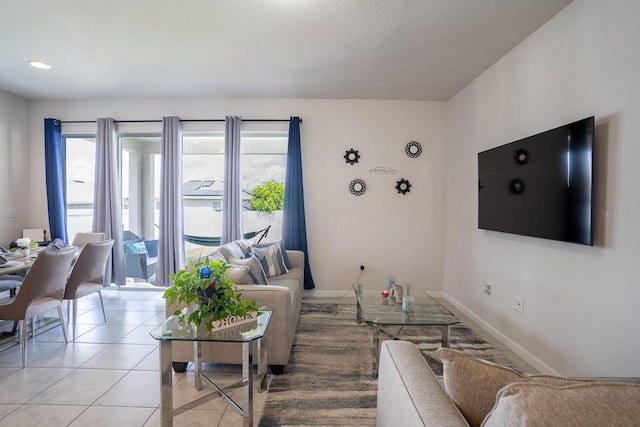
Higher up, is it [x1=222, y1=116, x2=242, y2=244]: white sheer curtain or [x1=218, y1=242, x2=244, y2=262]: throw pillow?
[x1=222, y1=116, x2=242, y2=244]: white sheer curtain

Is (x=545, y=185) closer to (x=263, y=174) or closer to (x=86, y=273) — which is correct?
(x=263, y=174)

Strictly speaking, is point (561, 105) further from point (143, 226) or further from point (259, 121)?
point (143, 226)

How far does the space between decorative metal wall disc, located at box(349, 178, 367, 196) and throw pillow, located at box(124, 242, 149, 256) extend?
131 inches

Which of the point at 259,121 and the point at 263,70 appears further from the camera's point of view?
the point at 259,121

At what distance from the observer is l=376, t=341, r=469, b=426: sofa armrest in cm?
78

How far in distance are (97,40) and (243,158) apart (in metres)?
2.07

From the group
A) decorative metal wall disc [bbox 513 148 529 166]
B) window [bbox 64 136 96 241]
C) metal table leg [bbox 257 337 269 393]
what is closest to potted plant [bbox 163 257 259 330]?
metal table leg [bbox 257 337 269 393]

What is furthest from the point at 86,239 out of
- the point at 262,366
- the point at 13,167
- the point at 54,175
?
the point at 262,366

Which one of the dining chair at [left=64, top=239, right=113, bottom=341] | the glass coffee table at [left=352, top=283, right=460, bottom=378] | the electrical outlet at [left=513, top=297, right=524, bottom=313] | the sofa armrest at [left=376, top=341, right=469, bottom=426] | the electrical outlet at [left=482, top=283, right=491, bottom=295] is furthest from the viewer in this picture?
the electrical outlet at [left=482, top=283, right=491, bottom=295]

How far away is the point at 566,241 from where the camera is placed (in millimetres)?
2104

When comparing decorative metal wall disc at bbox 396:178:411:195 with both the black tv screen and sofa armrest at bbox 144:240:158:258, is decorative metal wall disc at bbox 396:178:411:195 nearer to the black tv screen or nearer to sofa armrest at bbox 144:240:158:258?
the black tv screen

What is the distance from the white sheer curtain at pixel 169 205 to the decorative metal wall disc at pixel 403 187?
10.5 ft

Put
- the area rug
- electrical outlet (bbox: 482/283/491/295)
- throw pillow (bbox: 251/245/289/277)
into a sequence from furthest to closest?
throw pillow (bbox: 251/245/289/277) → electrical outlet (bbox: 482/283/491/295) → the area rug

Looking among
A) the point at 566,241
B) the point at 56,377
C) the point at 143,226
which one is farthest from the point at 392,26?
the point at 143,226
